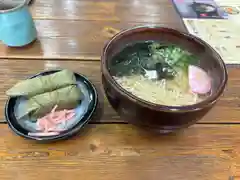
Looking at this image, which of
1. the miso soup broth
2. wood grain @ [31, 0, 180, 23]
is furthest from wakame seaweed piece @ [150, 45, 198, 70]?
wood grain @ [31, 0, 180, 23]

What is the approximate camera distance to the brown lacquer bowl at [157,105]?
54 centimetres

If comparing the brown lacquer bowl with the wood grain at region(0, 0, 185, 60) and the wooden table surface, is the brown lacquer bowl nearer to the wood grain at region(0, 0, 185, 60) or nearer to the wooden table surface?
the wooden table surface

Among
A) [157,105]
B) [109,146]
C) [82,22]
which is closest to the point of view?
[157,105]

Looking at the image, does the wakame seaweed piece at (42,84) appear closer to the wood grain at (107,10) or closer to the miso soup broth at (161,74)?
the miso soup broth at (161,74)

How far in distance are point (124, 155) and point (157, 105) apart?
0.15 meters

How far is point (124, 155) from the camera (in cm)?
62

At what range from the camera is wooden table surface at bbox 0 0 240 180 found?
1.94 ft

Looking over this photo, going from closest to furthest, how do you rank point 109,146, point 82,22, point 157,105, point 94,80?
point 157,105
point 109,146
point 94,80
point 82,22

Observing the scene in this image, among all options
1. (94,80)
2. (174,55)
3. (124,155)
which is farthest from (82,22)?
(124,155)

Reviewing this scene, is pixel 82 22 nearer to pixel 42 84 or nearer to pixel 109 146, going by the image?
pixel 42 84

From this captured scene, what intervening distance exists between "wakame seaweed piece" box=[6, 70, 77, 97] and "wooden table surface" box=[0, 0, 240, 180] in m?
0.07

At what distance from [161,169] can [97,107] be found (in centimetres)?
20

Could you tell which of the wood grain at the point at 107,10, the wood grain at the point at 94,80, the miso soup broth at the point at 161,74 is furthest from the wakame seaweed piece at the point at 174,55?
the wood grain at the point at 107,10

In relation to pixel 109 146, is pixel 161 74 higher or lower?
higher
